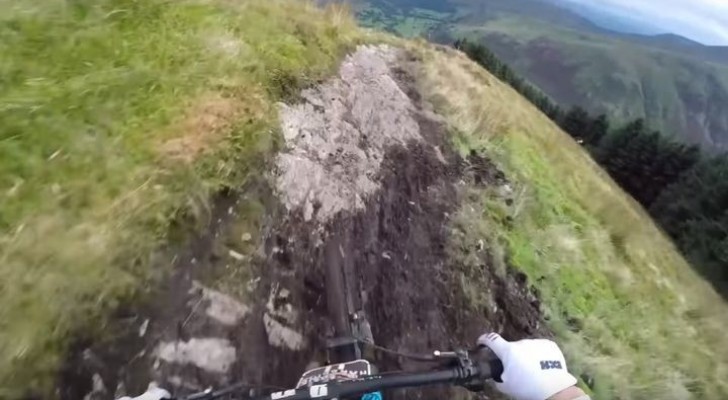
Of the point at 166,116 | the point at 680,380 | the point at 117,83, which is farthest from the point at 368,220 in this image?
the point at 680,380

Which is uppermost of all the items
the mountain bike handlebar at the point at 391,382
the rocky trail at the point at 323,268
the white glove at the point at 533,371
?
the white glove at the point at 533,371

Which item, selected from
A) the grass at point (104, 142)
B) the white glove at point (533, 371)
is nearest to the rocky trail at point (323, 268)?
the grass at point (104, 142)

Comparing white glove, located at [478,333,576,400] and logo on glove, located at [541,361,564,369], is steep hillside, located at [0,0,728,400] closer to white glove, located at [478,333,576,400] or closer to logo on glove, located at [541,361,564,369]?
white glove, located at [478,333,576,400]

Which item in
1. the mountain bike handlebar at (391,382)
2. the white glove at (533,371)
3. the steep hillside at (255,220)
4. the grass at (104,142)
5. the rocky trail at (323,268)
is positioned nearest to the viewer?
the mountain bike handlebar at (391,382)

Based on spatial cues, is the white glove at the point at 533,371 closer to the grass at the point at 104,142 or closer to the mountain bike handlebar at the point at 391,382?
the mountain bike handlebar at the point at 391,382

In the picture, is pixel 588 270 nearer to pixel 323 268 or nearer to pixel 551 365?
pixel 323 268

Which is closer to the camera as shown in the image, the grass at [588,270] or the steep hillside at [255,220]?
the steep hillside at [255,220]

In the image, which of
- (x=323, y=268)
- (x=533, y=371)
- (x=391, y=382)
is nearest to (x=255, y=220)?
(x=323, y=268)

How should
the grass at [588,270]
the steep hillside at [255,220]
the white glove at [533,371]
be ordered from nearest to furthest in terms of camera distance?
the white glove at [533,371] < the steep hillside at [255,220] < the grass at [588,270]
